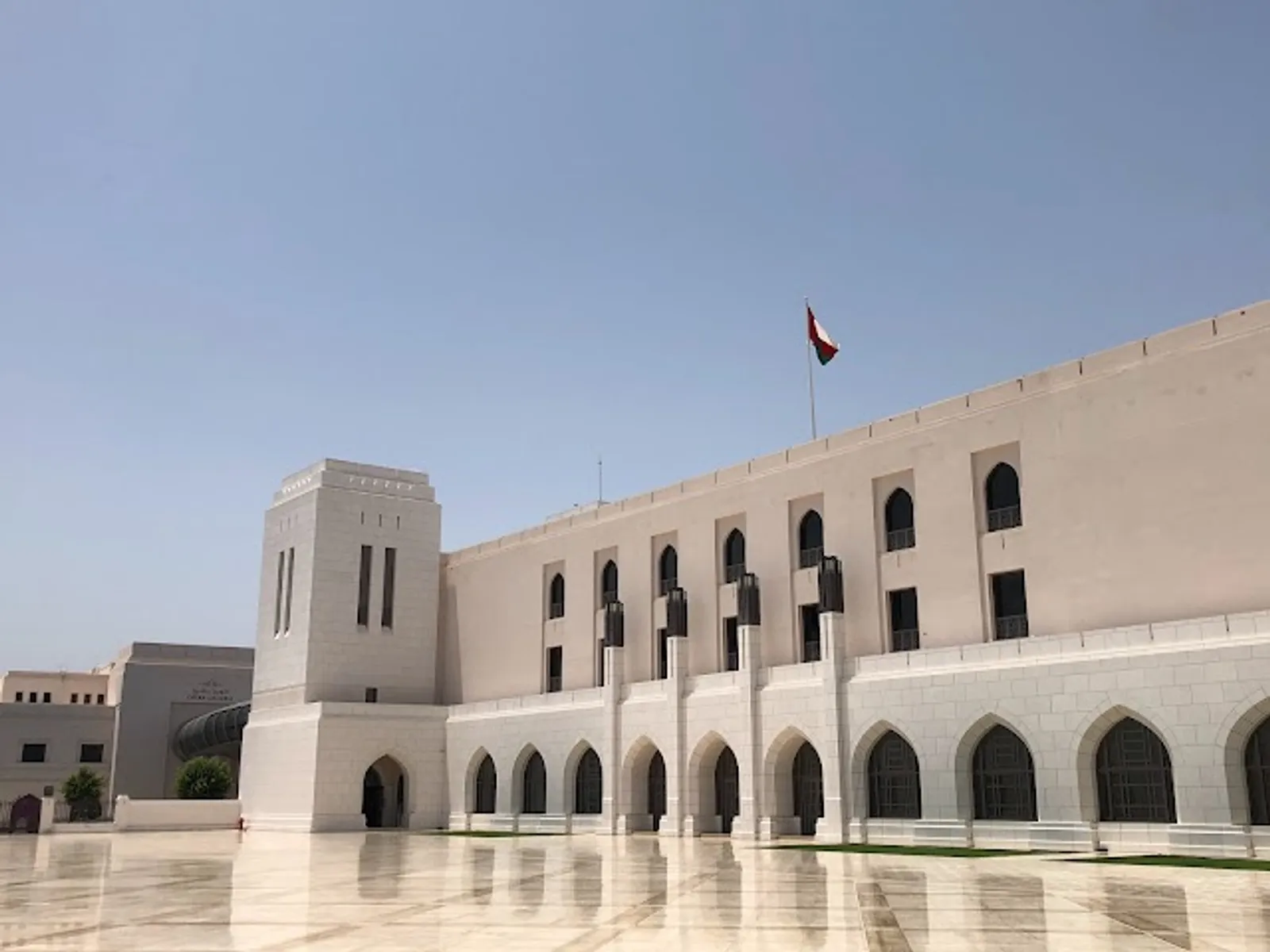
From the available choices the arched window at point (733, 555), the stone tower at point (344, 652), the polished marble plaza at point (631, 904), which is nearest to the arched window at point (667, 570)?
the arched window at point (733, 555)

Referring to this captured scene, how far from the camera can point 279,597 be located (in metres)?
49.3

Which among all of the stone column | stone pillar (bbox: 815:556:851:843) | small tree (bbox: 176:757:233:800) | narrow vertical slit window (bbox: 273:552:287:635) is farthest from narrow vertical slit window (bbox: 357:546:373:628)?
stone pillar (bbox: 815:556:851:843)

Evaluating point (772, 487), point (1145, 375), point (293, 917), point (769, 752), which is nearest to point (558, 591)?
point (772, 487)

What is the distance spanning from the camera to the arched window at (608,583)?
138 ft

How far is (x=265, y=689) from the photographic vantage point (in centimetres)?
4897

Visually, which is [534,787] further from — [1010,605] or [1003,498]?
[1003,498]

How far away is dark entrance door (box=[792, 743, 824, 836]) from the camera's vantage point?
3212cm

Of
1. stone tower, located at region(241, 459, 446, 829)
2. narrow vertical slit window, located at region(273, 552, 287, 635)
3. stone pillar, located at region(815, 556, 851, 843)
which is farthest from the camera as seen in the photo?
narrow vertical slit window, located at region(273, 552, 287, 635)

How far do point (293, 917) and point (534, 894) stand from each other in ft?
11.6

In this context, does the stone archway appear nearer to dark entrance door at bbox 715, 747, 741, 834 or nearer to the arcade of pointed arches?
the arcade of pointed arches

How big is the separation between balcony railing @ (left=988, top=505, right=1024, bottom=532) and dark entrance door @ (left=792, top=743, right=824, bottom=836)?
24.1ft

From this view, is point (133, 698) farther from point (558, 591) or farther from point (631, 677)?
point (631, 677)

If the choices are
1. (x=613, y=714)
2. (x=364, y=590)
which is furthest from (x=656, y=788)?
(x=364, y=590)

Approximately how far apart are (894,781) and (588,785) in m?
12.9
